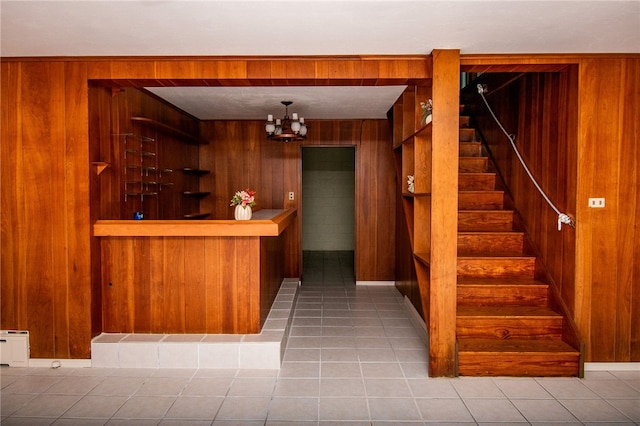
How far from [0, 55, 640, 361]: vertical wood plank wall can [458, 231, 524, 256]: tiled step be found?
0.79 metres

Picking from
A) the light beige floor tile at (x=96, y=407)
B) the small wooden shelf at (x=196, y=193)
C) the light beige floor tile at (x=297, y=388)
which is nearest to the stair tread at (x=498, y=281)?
the light beige floor tile at (x=297, y=388)

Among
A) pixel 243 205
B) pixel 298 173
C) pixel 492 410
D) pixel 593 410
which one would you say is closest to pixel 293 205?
pixel 298 173

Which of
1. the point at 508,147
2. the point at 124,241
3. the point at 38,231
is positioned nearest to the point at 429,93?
the point at 508,147

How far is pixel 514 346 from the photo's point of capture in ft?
10.8

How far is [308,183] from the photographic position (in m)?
9.53

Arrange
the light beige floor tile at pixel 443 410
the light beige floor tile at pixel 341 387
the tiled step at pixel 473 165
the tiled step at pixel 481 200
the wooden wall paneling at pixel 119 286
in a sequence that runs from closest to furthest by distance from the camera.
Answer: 1. the light beige floor tile at pixel 443 410
2. the light beige floor tile at pixel 341 387
3. the wooden wall paneling at pixel 119 286
4. the tiled step at pixel 481 200
5. the tiled step at pixel 473 165

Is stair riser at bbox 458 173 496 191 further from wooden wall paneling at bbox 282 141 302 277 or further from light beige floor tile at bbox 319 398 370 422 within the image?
light beige floor tile at bbox 319 398 370 422

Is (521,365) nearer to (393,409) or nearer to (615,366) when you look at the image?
(615,366)

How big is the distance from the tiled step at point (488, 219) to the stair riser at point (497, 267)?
0.50m

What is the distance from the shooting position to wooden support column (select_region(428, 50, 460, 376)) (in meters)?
3.13

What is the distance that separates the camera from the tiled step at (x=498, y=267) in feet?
12.7

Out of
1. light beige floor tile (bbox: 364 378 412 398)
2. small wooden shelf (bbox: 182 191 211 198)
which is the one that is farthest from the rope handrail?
small wooden shelf (bbox: 182 191 211 198)

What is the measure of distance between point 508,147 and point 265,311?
122 inches

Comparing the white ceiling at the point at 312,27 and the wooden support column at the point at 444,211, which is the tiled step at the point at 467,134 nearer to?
the white ceiling at the point at 312,27
